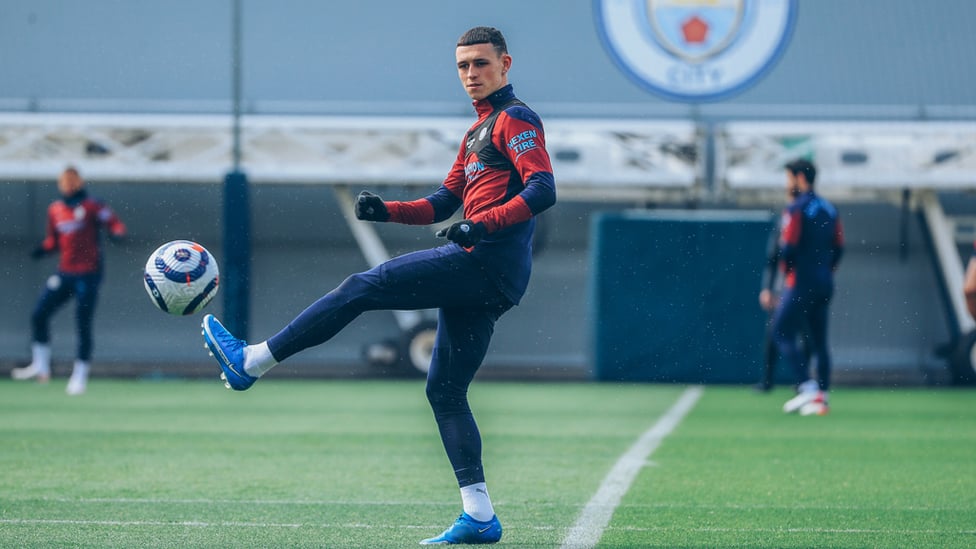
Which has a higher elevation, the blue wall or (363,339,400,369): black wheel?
the blue wall

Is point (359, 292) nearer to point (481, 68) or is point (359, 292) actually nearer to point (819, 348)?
point (481, 68)

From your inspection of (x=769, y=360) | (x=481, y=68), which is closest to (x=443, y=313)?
(x=481, y=68)

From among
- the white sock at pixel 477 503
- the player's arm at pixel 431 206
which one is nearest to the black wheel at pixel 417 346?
the player's arm at pixel 431 206

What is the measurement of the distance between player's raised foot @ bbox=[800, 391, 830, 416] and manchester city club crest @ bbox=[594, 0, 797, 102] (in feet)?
18.0

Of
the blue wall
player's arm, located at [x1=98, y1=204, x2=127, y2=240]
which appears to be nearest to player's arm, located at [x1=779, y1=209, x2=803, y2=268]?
the blue wall

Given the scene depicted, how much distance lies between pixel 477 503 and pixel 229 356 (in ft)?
3.66

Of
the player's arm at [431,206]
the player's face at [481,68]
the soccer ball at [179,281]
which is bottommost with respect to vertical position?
the soccer ball at [179,281]

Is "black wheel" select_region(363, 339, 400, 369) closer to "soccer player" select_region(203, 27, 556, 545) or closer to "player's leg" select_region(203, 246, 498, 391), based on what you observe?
"soccer player" select_region(203, 27, 556, 545)

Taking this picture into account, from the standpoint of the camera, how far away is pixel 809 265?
12.3 metres

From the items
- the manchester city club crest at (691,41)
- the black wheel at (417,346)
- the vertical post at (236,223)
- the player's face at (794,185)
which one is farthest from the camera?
the black wheel at (417,346)

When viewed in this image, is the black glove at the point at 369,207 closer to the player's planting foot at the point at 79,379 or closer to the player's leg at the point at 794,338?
the player's leg at the point at 794,338

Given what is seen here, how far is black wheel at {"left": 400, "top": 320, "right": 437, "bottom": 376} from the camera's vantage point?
17109mm

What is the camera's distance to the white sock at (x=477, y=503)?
5.55 metres

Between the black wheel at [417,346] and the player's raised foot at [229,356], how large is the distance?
11570 mm
